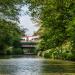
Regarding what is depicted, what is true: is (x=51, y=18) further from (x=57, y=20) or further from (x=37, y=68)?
(x=37, y=68)

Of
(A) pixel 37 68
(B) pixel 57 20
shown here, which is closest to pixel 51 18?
(B) pixel 57 20

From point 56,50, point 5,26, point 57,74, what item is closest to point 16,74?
point 57,74

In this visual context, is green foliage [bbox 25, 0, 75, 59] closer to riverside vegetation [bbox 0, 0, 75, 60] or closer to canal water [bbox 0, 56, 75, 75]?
A: riverside vegetation [bbox 0, 0, 75, 60]

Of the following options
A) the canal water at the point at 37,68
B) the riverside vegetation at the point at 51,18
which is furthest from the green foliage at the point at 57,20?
the canal water at the point at 37,68

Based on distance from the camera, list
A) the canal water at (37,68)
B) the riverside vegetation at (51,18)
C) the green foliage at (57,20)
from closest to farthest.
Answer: the canal water at (37,68), the riverside vegetation at (51,18), the green foliage at (57,20)

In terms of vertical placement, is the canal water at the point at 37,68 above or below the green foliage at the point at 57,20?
below

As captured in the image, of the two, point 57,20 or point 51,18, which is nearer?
point 51,18

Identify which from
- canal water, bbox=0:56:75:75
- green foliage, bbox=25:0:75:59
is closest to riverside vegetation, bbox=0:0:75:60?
green foliage, bbox=25:0:75:59

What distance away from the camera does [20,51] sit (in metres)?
111

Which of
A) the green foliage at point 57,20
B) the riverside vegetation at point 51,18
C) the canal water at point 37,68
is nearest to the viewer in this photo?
the canal water at point 37,68

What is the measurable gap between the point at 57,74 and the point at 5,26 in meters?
20.9

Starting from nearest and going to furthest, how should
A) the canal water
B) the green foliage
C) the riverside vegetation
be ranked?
the canal water
the riverside vegetation
the green foliage

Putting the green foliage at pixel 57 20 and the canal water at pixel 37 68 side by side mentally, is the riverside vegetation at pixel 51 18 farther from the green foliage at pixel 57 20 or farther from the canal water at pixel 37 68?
the canal water at pixel 37 68

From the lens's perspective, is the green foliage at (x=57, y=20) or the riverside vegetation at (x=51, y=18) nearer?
the riverside vegetation at (x=51, y=18)
